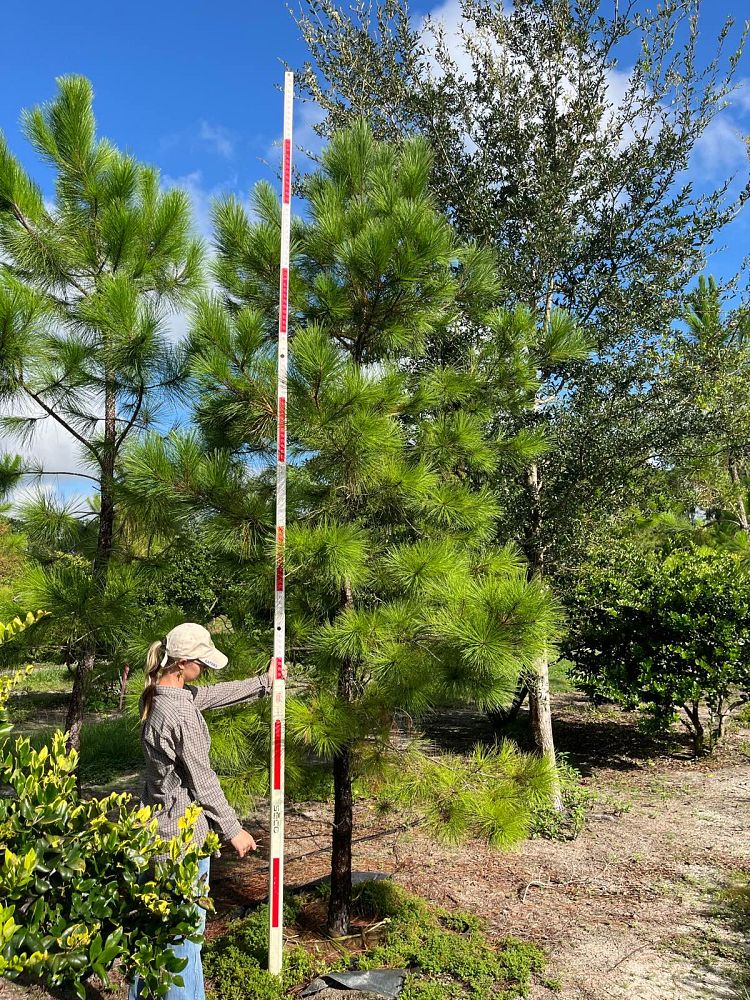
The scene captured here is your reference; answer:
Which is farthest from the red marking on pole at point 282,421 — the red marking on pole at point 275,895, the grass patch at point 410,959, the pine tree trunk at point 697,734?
the pine tree trunk at point 697,734

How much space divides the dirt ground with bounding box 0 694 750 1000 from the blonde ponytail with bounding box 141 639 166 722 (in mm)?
1270

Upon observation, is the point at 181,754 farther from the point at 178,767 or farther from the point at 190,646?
the point at 190,646

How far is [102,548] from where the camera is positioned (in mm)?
3998

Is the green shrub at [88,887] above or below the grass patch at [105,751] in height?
above

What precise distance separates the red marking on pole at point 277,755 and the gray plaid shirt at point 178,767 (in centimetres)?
35

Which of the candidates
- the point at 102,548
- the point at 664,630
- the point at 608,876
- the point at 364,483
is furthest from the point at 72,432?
the point at 664,630

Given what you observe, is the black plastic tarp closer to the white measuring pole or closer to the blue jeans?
the white measuring pole

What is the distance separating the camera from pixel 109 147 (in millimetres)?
4078

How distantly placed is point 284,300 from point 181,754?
75.9 inches

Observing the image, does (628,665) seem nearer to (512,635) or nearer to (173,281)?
(512,635)

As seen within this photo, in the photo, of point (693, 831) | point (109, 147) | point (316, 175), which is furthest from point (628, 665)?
point (109, 147)

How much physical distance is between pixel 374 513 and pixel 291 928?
2.06 m

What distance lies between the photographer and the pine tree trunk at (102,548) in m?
3.82

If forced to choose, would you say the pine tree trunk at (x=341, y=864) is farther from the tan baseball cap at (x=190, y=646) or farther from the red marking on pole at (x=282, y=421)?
the red marking on pole at (x=282, y=421)
